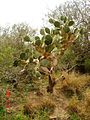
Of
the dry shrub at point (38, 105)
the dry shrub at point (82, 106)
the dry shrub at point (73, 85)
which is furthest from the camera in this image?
the dry shrub at point (73, 85)

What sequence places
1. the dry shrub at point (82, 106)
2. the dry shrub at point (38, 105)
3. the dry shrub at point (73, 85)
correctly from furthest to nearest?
the dry shrub at point (73, 85)
the dry shrub at point (38, 105)
the dry shrub at point (82, 106)

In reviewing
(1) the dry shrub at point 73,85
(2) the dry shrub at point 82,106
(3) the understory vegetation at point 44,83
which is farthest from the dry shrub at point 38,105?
(1) the dry shrub at point 73,85

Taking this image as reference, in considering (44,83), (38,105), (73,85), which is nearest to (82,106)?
(38,105)

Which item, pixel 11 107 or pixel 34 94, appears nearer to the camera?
pixel 11 107

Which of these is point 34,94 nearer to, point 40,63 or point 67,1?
point 40,63

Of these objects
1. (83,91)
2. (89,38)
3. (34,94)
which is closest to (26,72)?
(34,94)

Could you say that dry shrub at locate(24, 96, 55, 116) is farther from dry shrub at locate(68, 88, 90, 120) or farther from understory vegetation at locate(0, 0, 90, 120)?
dry shrub at locate(68, 88, 90, 120)

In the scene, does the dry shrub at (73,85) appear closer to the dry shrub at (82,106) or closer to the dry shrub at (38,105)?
the dry shrub at (82,106)

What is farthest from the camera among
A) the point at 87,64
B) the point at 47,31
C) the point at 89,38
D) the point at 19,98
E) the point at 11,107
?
the point at 89,38

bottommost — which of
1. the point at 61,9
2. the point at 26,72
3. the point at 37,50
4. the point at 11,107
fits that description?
the point at 11,107

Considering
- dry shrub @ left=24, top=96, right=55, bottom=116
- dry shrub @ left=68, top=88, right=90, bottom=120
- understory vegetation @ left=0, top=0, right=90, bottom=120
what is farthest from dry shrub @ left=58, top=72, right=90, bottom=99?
dry shrub @ left=24, top=96, right=55, bottom=116

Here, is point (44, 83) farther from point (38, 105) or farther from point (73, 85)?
point (38, 105)

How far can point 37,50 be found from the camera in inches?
385

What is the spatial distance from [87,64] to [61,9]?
5.01 m
